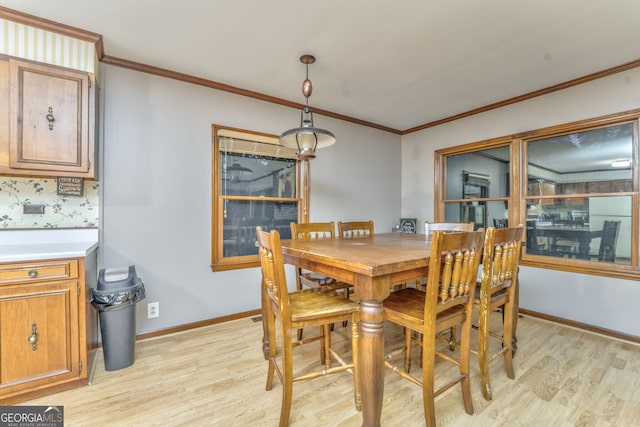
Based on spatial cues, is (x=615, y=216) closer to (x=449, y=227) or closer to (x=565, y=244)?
(x=565, y=244)

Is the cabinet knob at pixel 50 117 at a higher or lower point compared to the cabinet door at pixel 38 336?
higher

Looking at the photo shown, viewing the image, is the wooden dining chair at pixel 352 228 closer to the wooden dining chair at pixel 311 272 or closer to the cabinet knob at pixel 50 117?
the wooden dining chair at pixel 311 272

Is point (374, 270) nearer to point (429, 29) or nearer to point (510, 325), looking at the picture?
point (510, 325)

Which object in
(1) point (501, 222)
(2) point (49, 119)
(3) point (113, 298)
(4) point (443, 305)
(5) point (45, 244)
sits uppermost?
(2) point (49, 119)

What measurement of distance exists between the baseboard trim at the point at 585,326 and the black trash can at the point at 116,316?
12.7ft

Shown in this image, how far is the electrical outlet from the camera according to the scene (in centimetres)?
260

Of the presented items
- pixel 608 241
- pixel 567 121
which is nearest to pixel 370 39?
pixel 567 121

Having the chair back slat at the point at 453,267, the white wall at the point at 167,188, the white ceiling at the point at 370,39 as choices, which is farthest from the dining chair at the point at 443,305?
the white wall at the point at 167,188

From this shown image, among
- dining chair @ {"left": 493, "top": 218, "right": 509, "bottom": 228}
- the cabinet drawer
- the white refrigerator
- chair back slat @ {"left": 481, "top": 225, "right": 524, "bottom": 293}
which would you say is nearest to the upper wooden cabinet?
the cabinet drawer

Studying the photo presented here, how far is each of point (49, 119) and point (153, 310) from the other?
1.70 meters

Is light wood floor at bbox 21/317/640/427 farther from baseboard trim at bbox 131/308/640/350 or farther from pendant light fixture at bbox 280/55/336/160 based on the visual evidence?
pendant light fixture at bbox 280/55/336/160

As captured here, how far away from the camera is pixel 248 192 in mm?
3221

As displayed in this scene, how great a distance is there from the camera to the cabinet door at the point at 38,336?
1687 millimetres

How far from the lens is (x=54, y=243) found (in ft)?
7.34
